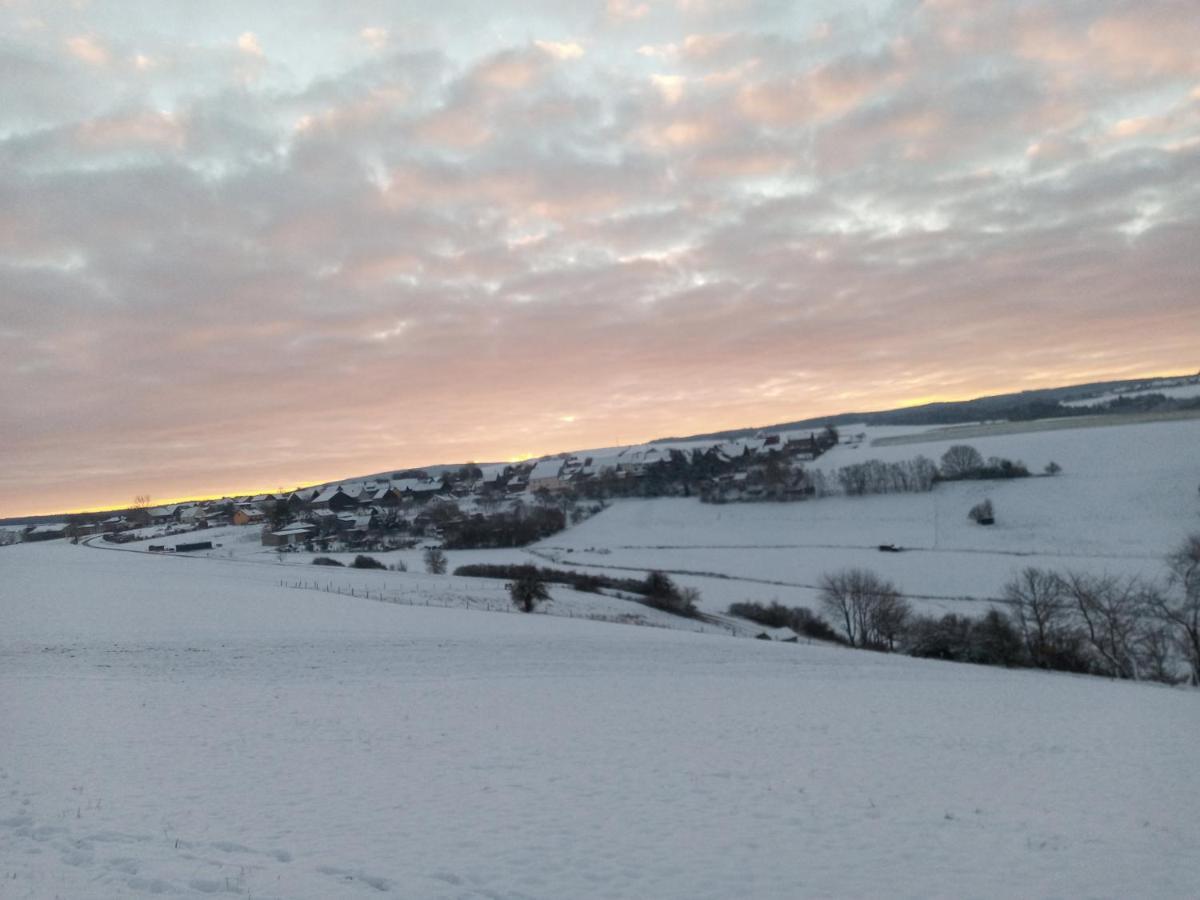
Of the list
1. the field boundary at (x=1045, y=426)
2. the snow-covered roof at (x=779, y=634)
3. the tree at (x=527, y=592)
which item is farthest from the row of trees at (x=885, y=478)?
the tree at (x=527, y=592)

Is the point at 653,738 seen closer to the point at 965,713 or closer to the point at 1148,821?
the point at 1148,821

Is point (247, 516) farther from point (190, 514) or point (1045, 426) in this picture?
point (1045, 426)

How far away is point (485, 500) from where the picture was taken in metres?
126

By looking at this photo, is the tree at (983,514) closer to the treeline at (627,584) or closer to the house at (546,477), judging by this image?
the treeline at (627,584)

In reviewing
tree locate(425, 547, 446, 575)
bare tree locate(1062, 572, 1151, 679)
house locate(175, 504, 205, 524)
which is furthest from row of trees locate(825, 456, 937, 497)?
house locate(175, 504, 205, 524)

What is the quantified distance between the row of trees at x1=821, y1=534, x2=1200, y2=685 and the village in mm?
46948

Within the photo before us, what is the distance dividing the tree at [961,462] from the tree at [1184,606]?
137 feet

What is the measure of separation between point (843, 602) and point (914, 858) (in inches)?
1598

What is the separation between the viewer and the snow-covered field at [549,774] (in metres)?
9.63

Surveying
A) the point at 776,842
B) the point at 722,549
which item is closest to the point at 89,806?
the point at 776,842

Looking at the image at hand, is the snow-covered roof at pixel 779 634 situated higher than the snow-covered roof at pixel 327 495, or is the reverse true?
the snow-covered roof at pixel 327 495

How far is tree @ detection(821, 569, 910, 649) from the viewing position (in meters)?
46.1

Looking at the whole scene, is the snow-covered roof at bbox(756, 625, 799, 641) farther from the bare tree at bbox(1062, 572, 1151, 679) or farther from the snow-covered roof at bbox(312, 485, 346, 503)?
the snow-covered roof at bbox(312, 485, 346, 503)

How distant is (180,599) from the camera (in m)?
38.4
